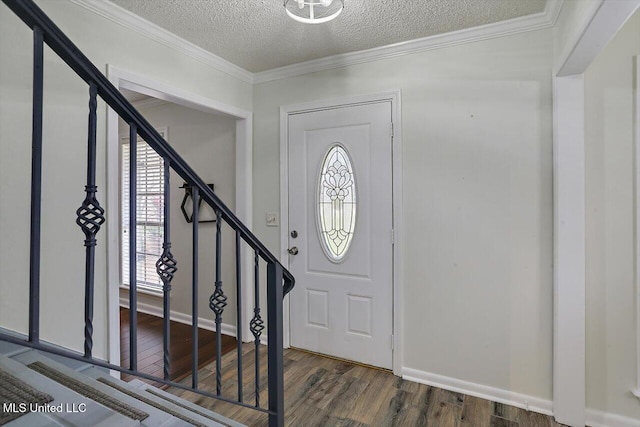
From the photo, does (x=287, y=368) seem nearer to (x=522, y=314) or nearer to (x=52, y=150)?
(x=522, y=314)

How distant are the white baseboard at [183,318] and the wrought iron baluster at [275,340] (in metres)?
1.83

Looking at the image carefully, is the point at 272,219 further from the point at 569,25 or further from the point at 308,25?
the point at 569,25

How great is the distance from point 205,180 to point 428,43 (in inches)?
96.6

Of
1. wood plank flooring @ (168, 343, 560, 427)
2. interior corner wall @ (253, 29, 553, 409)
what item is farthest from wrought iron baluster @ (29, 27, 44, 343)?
interior corner wall @ (253, 29, 553, 409)

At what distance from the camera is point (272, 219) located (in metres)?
3.09

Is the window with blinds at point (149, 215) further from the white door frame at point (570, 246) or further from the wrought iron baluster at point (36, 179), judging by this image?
the white door frame at point (570, 246)

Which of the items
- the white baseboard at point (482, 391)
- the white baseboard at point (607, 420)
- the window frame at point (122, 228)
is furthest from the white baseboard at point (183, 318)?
the white baseboard at point (607, 420)

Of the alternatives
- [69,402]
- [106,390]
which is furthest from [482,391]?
[69,402]

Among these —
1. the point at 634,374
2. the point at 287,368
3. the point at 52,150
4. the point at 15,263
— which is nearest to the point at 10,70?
the point at 52,150

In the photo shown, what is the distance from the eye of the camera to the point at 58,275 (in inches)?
71.2

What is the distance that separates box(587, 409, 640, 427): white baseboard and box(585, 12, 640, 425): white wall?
21 mm

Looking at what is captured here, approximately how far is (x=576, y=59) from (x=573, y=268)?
1.18 m

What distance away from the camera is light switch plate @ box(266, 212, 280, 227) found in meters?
3.06

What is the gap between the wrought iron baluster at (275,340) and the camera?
1.58 meters
